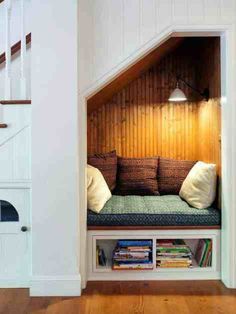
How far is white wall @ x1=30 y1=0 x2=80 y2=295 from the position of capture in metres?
2.93

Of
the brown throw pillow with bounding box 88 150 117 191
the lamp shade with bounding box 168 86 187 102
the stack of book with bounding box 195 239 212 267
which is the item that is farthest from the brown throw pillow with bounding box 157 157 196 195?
the stack of book with bounding box 195 239 212 267

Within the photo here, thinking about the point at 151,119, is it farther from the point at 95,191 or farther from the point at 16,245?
the point at 16,245

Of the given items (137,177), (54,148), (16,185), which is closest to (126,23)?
(54,148)

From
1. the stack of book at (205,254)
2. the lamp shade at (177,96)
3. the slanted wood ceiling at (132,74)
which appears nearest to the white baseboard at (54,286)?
the stack of book at (205,254)

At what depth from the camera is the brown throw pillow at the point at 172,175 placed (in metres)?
4.11

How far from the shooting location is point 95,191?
3.41 m

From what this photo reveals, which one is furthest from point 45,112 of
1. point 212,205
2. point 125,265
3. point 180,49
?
point 180,49

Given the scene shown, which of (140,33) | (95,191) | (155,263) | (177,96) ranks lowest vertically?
(155,263)

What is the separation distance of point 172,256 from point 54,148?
131 centimetres

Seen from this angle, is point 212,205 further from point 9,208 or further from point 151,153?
point 9,208

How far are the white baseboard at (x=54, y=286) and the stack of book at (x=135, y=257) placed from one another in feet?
1.40

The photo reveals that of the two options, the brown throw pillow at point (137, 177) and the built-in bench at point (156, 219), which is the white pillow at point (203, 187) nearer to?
the built-in bench at point (156, 219)

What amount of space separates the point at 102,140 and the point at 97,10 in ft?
5.43

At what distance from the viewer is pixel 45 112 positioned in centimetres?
294
